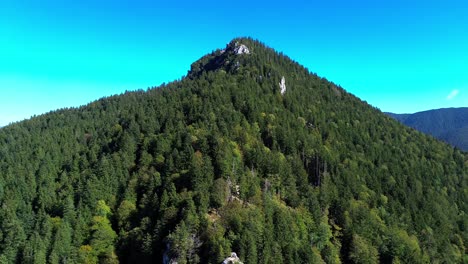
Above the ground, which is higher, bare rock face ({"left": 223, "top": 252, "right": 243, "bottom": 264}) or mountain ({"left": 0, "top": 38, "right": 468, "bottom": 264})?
mountain ({"left": 0, "top": 38, "right": 468, "bottom": 264})

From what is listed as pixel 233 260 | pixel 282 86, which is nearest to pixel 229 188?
pixel 233 260

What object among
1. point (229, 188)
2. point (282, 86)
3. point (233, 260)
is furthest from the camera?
point (282, 86)

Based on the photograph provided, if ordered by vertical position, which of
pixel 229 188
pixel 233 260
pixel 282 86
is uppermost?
pixel 282 86

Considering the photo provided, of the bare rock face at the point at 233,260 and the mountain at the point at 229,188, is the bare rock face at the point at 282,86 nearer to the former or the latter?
the mountain at the point at 229,188

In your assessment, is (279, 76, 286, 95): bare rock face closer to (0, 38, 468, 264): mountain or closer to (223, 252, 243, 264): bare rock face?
(0, 38, 468, 264): mountain

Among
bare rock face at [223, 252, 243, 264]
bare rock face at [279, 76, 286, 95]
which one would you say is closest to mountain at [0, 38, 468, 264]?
bare rock face at [223, 252, 243, 264]

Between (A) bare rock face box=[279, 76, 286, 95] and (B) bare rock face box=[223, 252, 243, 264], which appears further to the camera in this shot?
(A) bare rock face box=[279, 76, 286, 95]

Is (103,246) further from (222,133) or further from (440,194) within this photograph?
(440,194)

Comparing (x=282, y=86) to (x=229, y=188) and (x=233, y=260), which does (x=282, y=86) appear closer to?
(x=229, y=188)

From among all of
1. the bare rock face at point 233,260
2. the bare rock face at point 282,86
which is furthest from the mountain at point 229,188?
the bare rock face at point 282,86
